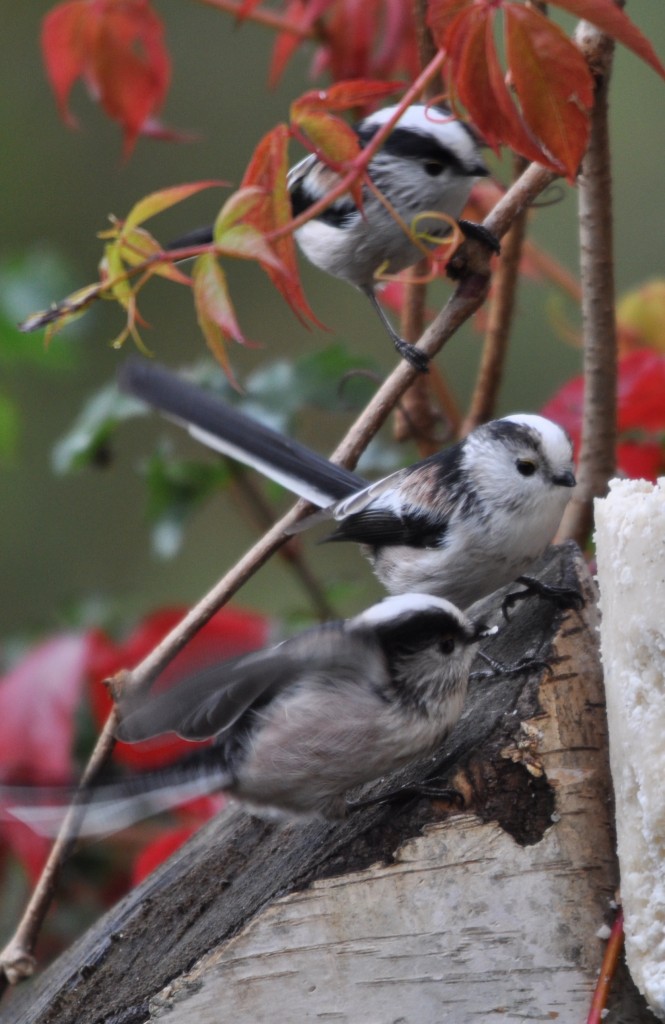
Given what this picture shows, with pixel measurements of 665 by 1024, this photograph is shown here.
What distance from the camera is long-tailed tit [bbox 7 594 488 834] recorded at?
847mm

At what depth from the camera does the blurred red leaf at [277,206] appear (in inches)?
32.8

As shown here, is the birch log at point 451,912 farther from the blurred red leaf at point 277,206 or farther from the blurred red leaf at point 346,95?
the blurred red leaf at point 346,95

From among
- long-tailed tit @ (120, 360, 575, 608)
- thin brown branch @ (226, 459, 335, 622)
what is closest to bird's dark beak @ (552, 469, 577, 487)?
long-tailed tit @ (120, 360, 575, 608)

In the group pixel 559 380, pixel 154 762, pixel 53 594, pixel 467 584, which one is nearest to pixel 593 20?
pixel 467 584

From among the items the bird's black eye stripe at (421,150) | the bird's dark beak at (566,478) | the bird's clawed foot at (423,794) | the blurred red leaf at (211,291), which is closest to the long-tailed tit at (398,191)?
the bird's black eye stripe at (421,150)

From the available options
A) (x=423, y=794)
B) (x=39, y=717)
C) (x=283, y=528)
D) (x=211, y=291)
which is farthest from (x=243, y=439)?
(x=39, y=717)

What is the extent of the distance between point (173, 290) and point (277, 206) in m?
2.29

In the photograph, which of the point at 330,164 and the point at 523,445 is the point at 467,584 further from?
the point at 330,164

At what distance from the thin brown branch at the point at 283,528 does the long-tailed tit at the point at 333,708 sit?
12 centimetres

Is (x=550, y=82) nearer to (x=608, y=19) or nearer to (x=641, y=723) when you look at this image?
(x=608, y=19)

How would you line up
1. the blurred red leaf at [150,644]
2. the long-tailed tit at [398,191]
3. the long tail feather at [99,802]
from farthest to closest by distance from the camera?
1. the blurred red leaf at [150,644]
2. the long-tailed tit at [398,191]
3. the long tail feather at [99,802]

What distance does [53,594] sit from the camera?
3033mm

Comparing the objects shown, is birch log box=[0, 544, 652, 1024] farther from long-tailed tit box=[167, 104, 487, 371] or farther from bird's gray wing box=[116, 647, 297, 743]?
long-tailed tit box=[167, 104, 487, 371]

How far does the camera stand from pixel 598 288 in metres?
1.13
